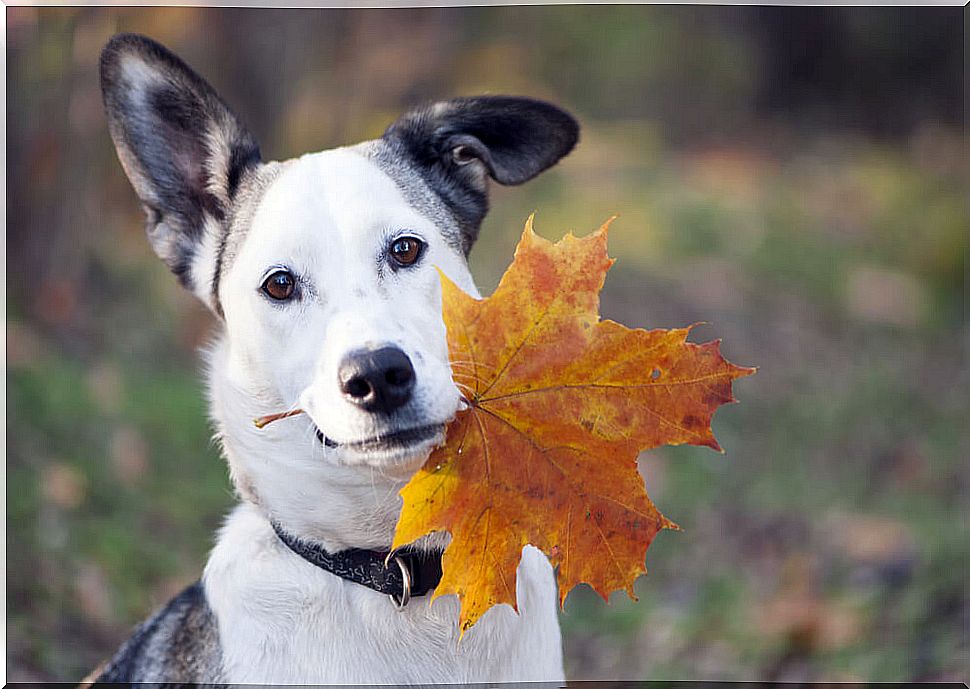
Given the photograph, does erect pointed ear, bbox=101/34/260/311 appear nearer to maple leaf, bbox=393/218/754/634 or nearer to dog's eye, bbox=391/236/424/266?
dog's eye, bbox=391/236/424/266

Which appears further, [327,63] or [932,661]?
[327,63]

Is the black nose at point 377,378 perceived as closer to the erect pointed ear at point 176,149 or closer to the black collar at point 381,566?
the black collar at point 381,566

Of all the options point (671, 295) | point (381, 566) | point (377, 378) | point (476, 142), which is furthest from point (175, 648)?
point (671, 295)

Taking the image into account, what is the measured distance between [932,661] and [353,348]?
104 inches

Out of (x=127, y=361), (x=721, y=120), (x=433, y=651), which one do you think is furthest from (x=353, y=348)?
(x=721, y=120)

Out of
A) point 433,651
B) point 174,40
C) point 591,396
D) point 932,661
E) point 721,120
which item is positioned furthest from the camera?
point 721,120

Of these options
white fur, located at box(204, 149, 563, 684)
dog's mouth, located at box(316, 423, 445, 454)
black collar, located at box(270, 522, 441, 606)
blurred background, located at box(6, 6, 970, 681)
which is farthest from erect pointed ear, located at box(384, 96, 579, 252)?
blurred background, located at box(6, 6, 970, 681)

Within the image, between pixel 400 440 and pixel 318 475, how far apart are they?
13.0 inches

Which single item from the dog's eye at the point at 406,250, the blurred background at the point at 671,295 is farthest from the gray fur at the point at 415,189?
the blurred background at the point at 671,295

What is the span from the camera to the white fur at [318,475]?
1987 mm

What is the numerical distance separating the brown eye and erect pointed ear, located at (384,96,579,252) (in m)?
0.47

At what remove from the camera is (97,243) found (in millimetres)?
4172

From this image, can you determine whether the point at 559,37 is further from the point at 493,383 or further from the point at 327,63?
the point at 493,383

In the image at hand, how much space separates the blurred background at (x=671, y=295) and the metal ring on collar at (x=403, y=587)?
1696mm
